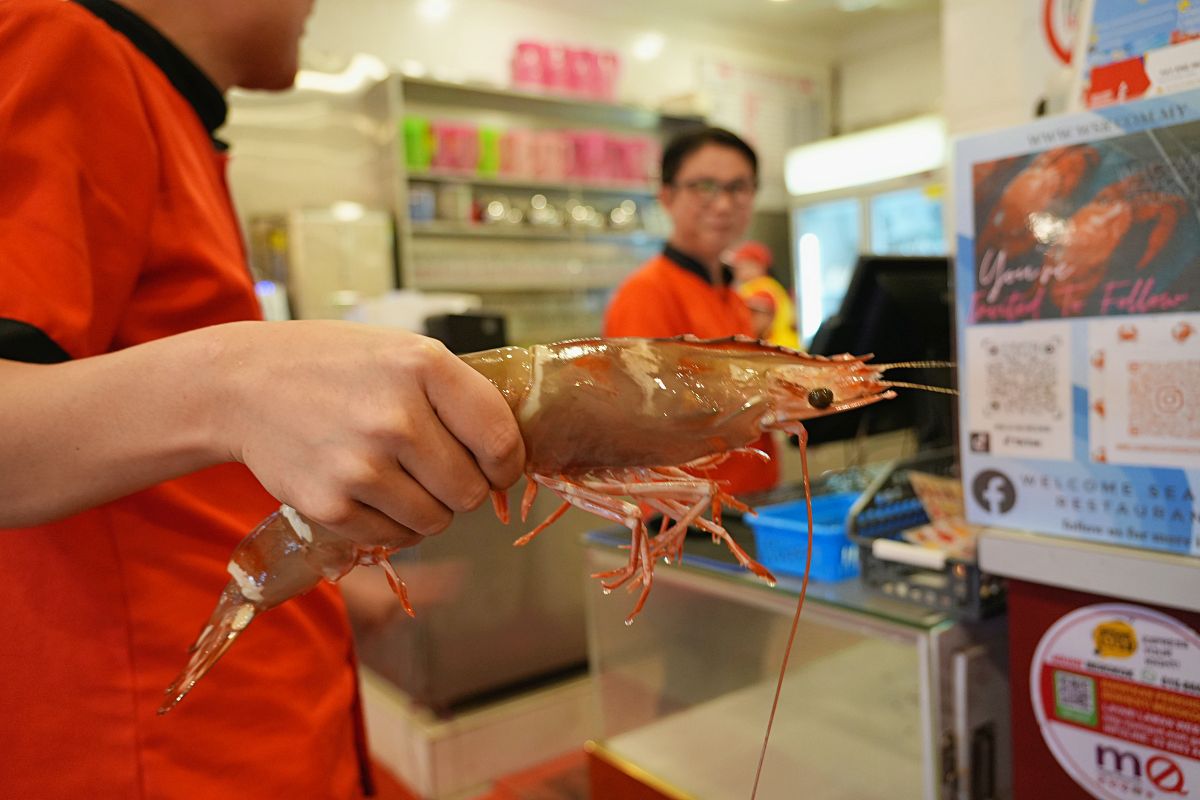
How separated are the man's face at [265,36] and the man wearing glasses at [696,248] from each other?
4.31ft

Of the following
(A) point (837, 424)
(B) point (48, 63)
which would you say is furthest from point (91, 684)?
(A) point (837, 424)

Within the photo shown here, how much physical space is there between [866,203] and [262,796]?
20.8 feet

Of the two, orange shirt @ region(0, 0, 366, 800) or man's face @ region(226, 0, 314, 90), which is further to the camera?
man's face @ region(226, 0, 314, 90)

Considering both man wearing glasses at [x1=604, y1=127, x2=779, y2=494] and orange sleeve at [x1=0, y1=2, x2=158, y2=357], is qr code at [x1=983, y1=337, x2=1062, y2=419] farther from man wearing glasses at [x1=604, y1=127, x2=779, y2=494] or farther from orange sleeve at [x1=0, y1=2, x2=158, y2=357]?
man wearing glasses at [x1=604, y1=127, x2=779, y2=494]

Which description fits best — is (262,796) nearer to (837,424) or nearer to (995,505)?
(995,505)

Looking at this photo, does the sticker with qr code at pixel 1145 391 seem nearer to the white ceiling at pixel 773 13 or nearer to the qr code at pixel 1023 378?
the qr code at pixel 1023 378

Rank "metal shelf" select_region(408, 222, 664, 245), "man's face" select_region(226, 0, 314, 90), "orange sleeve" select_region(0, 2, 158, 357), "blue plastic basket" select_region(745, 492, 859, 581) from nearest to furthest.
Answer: "orange sleeve" select_region(0, 2, 158, 357) < "man's face" select_region(226, 0, 314, 90) < "blue plastic basket" select_region(745, 492, 859, 581) < "metal shelf" select_region(408, 222, 664, 245)

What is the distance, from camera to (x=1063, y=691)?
41.1 inches

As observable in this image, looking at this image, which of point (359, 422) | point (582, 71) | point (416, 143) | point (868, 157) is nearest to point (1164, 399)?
point (359, 422)

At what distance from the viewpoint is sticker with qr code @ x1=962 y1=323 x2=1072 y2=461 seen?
100 cm

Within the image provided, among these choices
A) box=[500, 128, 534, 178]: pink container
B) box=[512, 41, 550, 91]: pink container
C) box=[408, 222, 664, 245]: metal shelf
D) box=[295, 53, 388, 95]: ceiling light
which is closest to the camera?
box=[295, 53, 388, 95]: ceiling light

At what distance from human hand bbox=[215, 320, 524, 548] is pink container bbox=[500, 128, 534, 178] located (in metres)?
4.98

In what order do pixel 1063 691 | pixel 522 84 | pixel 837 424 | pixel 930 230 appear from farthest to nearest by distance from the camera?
pixel 930 230
pixel 522 84
pixel 837 424
pixel 1063 691

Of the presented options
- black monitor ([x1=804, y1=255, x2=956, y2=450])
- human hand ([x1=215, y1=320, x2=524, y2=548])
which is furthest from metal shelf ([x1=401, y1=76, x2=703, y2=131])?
human hand ([x1=215, y1=320, x2=524, y2=548])
